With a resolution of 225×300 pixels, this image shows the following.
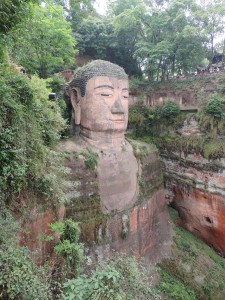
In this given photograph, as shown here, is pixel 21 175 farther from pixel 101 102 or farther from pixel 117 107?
pixel 117 107

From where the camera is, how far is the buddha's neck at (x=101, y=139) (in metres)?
9.53

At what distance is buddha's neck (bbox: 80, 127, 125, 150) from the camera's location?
9.53 metres

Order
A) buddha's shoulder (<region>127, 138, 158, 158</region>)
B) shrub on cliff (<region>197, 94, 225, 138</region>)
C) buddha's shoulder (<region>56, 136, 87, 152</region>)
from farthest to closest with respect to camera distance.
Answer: shrub on cliff (<region>197, 94, 225, 138</region>) < buddha's shoulder (<region>127, 138, 158, 158</region>) < buddha's shoulder (<region>56, 136, 87, 152</region>)

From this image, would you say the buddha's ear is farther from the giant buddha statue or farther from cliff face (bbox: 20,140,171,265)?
cliff face (bbox: 20,140,171,265)

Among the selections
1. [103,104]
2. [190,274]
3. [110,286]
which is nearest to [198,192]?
[190,274]

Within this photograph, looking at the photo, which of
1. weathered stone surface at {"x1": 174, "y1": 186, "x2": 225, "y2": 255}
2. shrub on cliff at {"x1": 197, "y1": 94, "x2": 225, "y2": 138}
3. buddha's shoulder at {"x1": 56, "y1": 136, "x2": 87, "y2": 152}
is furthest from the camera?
shrub on cliff at {"x1": 197, "y1": 94, "x2": 225, "y2": 138}

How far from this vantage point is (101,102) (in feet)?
30.3

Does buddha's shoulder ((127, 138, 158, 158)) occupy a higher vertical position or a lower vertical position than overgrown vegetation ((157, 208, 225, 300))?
higher

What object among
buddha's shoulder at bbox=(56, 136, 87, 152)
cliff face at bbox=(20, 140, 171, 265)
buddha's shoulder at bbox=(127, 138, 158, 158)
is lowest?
cliff face at bbox=(20, 140, 171, 265)

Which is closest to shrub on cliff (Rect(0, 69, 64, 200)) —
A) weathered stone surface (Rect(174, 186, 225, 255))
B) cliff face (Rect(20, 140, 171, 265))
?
cliff face (Rect(20, 140, 171, 265))

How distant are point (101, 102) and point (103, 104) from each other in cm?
10

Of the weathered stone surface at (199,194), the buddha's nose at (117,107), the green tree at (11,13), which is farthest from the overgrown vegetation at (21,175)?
the weathered stone surface at (199,194)

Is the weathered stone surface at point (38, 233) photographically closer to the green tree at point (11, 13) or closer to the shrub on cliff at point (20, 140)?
the shrub on cliff at point (20, 140)

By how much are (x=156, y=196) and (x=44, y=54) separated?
8534mm
